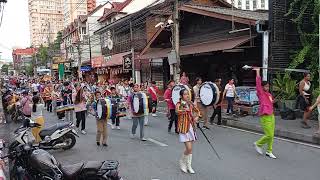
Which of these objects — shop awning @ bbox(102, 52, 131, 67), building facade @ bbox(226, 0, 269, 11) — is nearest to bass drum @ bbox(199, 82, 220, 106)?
shop awning @ bbox(102, 52, 131, 67)

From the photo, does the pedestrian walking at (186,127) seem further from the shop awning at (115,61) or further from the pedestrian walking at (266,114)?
the shop awning at (115,61)

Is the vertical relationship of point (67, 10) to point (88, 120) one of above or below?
above

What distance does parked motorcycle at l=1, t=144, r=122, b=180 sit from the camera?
18.9ft

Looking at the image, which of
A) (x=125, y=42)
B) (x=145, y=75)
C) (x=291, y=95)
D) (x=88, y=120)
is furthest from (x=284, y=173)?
(x=125, y=42)

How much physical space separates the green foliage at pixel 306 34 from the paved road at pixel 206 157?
413 centimetres

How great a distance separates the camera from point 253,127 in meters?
12.8

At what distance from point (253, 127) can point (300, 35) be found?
4.60 m

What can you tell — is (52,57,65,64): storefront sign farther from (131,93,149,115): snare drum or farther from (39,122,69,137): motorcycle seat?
(39,122,69,137): motorcycle seat

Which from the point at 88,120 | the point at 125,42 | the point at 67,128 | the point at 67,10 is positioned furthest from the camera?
the point at 67,10

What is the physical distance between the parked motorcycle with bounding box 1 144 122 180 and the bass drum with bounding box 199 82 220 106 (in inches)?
274

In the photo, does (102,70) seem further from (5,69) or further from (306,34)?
(5,69)

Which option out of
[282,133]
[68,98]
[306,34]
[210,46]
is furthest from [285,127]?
[68,98]

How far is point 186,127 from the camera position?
7547 mm

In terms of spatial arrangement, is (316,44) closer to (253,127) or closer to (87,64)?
(253,127)
